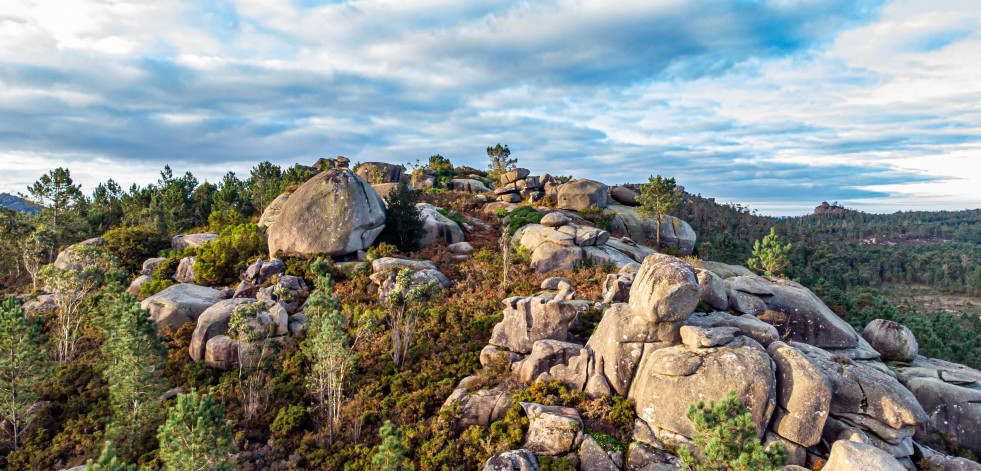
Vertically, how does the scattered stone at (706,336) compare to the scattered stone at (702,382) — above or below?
above

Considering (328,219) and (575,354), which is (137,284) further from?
(575,354)

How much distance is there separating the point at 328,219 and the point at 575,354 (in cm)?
2050

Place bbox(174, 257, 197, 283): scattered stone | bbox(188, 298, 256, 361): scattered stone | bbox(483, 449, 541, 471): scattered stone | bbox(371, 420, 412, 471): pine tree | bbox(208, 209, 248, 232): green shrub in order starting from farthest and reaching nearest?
bbox(208, 209, 248, 232): green shrub < bbox(174, 257, 197, 283): scattered stone < bbox(188, 298, 256, 361): scattered stone < bbox(483, 449, 541, 471): scattered stone < bbox(371, 420, 412, 471): pine tree

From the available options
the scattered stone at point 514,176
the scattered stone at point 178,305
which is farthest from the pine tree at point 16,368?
the scattered stone at point 514,176

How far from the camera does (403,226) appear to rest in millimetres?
32906

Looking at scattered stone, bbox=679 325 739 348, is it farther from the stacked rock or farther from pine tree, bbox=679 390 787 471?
the stacked rock

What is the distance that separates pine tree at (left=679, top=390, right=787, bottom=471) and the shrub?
1633 inches

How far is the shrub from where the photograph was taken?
34.2 meters

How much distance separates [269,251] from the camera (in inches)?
1238

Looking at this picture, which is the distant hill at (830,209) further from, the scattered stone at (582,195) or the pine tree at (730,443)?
the pine tree at (730,443)

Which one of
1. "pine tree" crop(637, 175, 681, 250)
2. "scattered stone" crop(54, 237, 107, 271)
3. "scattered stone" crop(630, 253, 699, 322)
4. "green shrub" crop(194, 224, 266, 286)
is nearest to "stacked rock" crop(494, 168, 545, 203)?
"pine tree" crop(637, 175, 681, 250)

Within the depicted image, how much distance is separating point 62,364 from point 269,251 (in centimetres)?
1264

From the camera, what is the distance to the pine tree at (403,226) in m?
32.8

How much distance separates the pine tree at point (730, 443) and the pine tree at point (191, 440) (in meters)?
11.7
